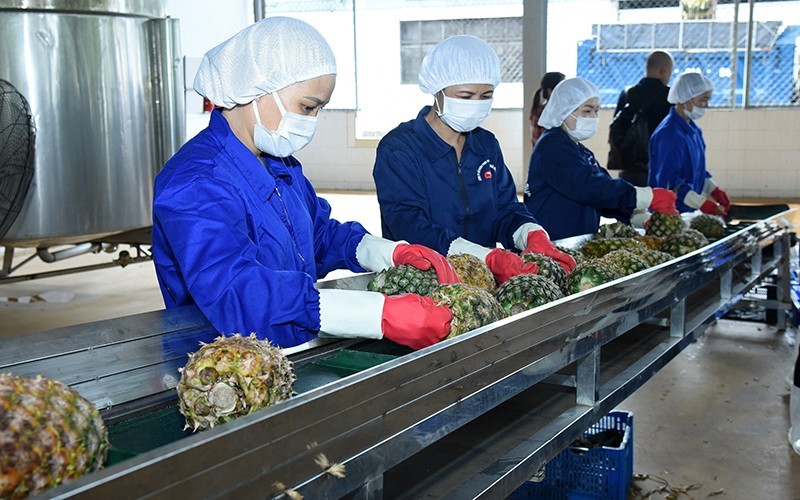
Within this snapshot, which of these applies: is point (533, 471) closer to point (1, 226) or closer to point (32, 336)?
point (32, 336)

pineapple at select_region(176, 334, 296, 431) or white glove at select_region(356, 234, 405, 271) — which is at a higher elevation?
white glove at select_region(356, 234, 405, 271)

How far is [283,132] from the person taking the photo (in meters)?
2.46

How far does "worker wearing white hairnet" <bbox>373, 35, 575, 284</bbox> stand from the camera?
150 inches

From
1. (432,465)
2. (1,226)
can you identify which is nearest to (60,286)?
(1,226)

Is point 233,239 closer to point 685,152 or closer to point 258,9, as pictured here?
point 685,152

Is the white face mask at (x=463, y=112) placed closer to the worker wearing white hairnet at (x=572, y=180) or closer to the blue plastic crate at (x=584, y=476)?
the worker wearing white hairnet at (x=572, y=180)

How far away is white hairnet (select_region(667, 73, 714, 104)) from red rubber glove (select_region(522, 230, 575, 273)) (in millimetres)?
3584

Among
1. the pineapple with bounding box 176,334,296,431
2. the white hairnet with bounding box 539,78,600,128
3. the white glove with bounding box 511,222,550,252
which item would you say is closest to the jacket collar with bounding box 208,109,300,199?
the pineapple with bounding box 176,334,296,431

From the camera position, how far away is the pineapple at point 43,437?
1.34m

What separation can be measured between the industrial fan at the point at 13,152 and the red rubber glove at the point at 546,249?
11.3ft

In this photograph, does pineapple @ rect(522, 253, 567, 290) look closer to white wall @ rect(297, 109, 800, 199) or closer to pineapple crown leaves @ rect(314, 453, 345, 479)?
pineapple crown leaves @ rect(314, 453, 345, 479)

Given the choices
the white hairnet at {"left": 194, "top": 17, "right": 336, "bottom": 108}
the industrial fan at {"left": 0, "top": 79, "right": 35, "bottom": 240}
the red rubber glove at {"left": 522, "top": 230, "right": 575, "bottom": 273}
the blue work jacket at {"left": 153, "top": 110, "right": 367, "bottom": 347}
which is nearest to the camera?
the blue work jacket at {"left": 153, "top": 110, "right": 367, "bottom": 347}

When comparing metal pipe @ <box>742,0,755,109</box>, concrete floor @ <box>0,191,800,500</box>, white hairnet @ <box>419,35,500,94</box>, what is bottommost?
concrete floor @ <box>0,191,800,500</box>

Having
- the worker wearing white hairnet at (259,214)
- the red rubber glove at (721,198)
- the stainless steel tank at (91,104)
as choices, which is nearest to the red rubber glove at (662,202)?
the red rubber glove at (721,198)
